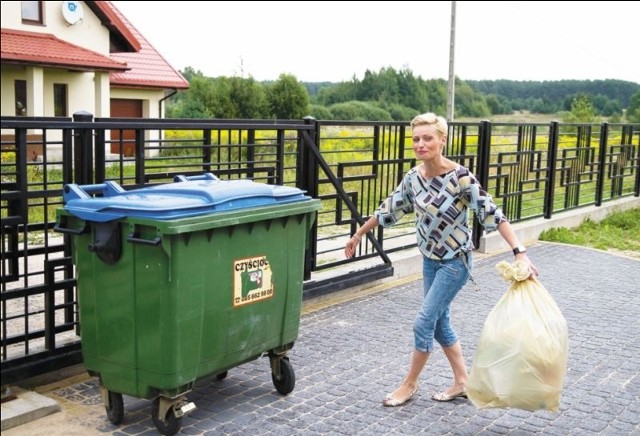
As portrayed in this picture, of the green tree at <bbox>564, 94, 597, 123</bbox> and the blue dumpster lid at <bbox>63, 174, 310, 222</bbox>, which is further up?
the green tree at <bbox>564, 94, 597, 123</bbox>

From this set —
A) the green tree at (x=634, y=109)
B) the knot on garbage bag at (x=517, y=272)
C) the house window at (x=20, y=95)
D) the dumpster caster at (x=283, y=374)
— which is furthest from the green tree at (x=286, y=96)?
the knot on garbage bag at (x=517, y=272)

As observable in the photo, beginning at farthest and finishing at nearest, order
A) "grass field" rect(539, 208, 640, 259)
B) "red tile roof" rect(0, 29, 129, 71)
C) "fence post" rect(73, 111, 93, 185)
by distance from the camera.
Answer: "red tile roof" rect(0, 29, 129, 71), "grass field" rect(539, 208, 640, 259), "fence post" rect(73, 111, 93, 185)

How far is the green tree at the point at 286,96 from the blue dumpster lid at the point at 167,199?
41822 mm

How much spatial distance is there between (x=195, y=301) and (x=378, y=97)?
2791 inches

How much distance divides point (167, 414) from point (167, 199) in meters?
1.20

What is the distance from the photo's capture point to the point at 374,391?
5.43 meters

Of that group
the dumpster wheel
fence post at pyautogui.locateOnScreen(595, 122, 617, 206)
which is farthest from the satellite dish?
the dumpster wheel

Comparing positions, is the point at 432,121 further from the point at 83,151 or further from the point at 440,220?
the point at 83,151

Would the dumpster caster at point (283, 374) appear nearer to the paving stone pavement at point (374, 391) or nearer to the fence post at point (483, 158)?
the paving stone pavement at point (374, 391)

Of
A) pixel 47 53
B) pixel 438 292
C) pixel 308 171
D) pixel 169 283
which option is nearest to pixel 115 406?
pixel 169 283

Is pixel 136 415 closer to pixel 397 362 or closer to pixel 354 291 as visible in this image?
pixel 397 362

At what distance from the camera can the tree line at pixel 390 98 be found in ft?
148

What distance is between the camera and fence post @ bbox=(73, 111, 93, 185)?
5.19 metres

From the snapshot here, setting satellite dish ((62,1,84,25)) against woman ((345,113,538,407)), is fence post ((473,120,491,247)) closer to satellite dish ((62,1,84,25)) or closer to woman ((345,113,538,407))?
woman ((345,113,538,407))
